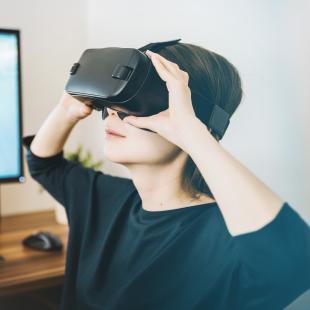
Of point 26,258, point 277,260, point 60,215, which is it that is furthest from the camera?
point 60,215

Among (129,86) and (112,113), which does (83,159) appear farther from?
(129,86)

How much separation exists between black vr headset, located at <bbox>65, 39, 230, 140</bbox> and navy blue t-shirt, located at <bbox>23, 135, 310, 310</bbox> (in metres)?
0.13

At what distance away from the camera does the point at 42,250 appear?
1.20 m

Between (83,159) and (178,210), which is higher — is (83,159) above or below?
below

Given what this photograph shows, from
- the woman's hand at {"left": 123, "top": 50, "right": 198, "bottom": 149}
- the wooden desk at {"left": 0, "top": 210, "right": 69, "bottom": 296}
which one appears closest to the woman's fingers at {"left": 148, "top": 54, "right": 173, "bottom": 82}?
the woman's hand at {"left": 123, "top": 50, "right": 198, "bottom": 149}

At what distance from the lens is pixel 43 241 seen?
47.4 inches

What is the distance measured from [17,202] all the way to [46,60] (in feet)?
1.31

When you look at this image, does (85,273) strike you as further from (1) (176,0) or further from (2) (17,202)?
(2) (17,202)

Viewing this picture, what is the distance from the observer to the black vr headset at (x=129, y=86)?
69 cm

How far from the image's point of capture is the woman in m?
0.59

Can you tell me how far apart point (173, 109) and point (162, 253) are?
228 millimetres

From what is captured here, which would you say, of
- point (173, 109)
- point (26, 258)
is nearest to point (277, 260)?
point (173, 109)

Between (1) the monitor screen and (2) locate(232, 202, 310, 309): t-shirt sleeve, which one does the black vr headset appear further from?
(1) the monitor screen

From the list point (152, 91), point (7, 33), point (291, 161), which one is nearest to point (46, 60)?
point (7, 33)
